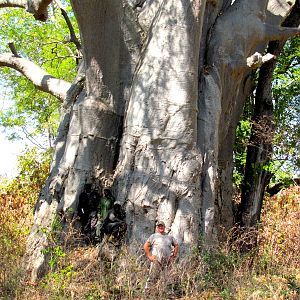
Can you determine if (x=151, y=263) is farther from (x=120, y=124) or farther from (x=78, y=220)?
(x=120, y=124)

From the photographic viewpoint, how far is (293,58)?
14258mm

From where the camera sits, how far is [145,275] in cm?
642

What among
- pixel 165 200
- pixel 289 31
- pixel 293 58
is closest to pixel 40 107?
pixel 293 58

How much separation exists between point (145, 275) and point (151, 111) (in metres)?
2.53

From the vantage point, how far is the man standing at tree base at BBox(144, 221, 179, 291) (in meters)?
6.72

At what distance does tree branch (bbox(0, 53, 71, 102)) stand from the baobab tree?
1.19 metres

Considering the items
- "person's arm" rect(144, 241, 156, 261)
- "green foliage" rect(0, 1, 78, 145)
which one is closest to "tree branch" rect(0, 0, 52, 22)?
"person's arm" rect(144, 241, 156, 261)

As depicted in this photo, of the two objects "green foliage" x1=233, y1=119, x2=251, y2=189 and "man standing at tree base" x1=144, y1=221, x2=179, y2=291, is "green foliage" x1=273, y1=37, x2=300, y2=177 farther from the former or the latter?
"man standing at tree base" x1=144, y1=221, x2=179, y2=291

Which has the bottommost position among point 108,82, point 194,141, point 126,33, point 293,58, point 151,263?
point 151,263

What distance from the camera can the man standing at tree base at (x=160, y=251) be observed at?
265 inches

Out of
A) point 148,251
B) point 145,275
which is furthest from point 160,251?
point 145,275

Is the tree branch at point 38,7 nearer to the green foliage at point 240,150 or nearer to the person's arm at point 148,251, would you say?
the person's arm at point 148,251

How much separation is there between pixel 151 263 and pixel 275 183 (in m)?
7.92

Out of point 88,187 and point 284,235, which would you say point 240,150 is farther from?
point 88,187
